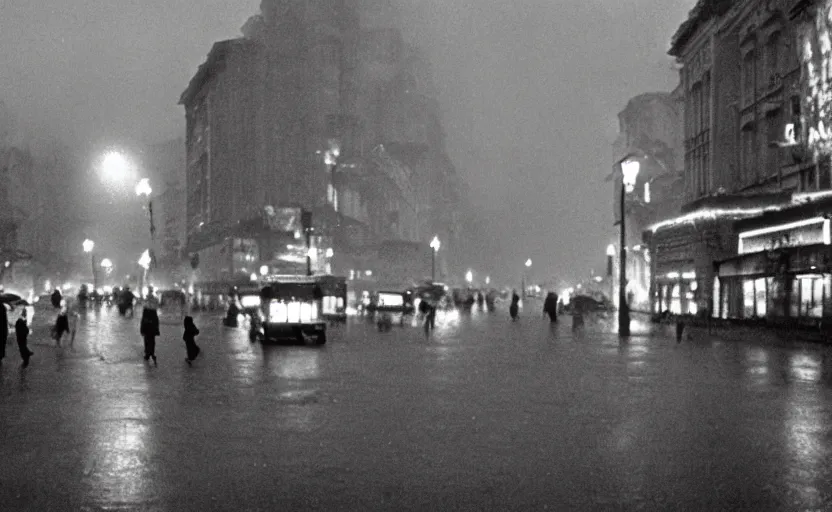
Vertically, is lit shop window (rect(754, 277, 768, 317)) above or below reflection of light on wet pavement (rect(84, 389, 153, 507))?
above

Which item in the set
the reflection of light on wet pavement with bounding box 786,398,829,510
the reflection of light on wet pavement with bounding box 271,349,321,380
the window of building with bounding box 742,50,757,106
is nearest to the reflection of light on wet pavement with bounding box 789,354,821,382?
the reflection of light on wet pavement with bounding box 786,398,829,510

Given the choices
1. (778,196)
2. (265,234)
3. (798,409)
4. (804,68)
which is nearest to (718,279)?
(778,196)

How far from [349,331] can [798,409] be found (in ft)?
92.8

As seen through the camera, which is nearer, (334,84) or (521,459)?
(521,459)

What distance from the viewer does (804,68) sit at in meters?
34.4

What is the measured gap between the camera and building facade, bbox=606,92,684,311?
2955 inches

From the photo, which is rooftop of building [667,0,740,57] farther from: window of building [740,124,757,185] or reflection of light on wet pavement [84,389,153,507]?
reflection of light on wet pavement [84,389,153,507]

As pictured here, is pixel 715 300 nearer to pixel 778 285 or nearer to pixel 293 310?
pixel 778 285

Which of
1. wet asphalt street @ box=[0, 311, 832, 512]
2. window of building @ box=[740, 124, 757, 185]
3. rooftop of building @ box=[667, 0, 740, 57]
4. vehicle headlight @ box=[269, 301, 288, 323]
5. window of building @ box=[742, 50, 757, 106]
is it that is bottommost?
wet asphalt street @ box=[0, 311, 832, 512]

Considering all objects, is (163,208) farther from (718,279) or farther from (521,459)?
(521,459)

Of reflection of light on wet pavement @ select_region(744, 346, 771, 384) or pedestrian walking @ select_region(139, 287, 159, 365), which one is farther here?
pedestrian walking @ select_region(139, 287, 159, 365)

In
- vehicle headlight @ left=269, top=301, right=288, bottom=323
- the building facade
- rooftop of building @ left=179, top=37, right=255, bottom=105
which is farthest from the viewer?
rooftop of building @ left=179, top=37, right=255, bottom=105

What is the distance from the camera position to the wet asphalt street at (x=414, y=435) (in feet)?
25.9

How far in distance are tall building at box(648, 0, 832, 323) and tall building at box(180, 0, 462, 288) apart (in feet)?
169
